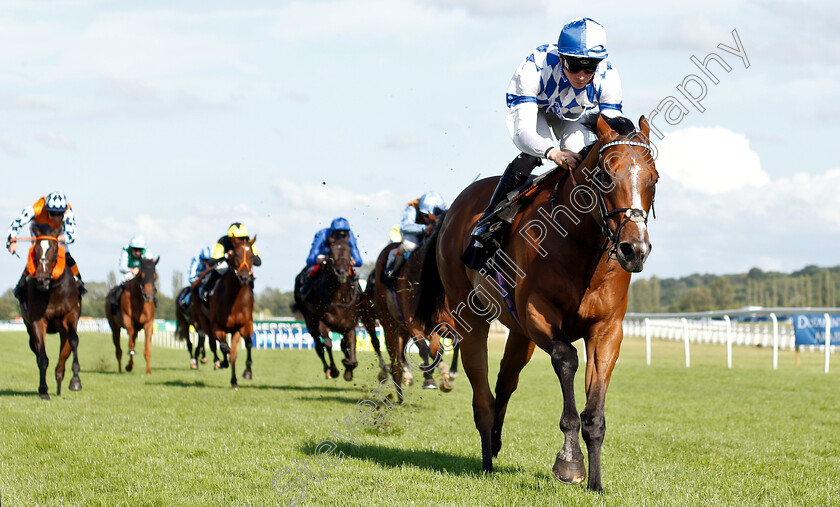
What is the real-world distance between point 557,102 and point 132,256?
14.9 m

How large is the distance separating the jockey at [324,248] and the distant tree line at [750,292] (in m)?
83.3

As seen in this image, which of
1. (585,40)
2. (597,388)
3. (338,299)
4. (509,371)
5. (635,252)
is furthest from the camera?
(338,299)

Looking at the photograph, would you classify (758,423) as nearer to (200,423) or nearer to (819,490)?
(819,490)

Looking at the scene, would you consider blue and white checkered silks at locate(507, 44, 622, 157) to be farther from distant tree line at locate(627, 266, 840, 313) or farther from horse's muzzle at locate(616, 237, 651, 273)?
distant tree line at locate(627, 266, 840, 313)

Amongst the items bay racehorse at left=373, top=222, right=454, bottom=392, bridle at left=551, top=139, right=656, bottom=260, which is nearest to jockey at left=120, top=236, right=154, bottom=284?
bay racehorse at left=373, top=222, right=454, bottom=392

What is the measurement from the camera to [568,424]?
4.67m

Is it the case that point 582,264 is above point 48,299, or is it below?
above

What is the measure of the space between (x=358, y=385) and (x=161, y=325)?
3144 centimetres

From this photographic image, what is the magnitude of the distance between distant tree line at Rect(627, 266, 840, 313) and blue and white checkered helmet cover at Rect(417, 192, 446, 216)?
84.7 meters

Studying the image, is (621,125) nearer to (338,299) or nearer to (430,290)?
(430,290)

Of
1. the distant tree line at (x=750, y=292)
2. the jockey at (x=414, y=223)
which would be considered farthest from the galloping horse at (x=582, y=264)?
the distant tree line at (x=750, y=292)

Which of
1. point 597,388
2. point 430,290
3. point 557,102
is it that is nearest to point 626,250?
point 597,388

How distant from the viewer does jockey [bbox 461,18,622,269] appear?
5129 mm

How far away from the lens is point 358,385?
13.7 meters
